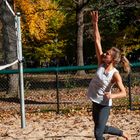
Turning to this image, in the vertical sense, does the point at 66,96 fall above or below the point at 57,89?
below

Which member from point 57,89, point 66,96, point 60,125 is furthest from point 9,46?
point 60,125

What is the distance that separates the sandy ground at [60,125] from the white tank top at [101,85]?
6.43 ft

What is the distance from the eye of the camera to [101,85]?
683 cm

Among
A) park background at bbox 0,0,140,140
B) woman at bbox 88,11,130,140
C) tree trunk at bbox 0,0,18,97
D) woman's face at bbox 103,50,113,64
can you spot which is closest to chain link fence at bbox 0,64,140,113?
park background at bbox 0,0,140,140

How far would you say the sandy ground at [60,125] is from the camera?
30.0 ft

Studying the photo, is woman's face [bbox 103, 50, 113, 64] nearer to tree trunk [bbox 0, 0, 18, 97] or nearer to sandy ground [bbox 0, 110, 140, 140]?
sandy ground [bbox 0, 110, 140, 140]

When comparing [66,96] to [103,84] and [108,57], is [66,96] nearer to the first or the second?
[103,84]

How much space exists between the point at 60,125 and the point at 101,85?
384 centimetres

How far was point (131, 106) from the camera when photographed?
1262 cm

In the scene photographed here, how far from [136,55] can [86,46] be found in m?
5.05

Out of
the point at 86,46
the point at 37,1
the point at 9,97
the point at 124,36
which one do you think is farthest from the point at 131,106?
the point at 86,46

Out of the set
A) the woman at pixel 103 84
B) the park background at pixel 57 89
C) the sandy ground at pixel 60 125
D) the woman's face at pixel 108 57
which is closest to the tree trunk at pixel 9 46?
the park background at pixel 57 89

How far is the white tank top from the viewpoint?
6.80m

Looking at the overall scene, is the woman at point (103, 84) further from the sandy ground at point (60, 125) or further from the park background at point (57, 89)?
the park background at point (57, 89)
